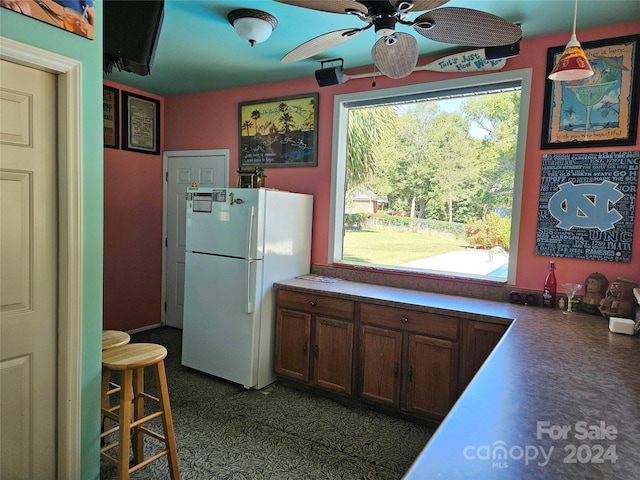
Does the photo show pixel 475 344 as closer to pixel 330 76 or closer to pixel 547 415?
pixel 547 415

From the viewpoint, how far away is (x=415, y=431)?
2.69 m

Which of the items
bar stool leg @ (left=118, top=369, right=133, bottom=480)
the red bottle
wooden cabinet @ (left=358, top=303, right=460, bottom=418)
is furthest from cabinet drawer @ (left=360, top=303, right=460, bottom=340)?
bar stool leg @ (left=118, top=369, right=133, bottom=480)

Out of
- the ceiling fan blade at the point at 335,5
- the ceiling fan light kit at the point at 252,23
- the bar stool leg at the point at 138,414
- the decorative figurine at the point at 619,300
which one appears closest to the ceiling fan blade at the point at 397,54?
the ceiling fan blade at the point at 335,5

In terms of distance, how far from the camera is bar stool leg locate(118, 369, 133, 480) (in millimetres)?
1846

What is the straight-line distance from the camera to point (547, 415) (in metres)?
1.18

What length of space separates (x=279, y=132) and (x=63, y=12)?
7.70 ft

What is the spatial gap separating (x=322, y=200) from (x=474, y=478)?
→ 296 cm

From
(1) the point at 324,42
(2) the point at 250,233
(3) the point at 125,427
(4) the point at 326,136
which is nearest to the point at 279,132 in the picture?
(4) the point at 326,136

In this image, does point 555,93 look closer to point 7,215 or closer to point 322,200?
point 322,200

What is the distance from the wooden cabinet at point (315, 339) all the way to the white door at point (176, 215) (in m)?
1.84

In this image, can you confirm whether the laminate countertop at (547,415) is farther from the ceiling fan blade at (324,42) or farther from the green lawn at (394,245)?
the ceiling fan blade at (324,42)

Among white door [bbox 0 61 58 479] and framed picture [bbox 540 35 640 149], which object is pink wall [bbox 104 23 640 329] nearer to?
framed picture [bbox 540 35 640 149]

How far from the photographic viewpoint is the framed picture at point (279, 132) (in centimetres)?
371

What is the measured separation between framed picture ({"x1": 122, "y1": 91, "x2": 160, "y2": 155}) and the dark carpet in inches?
99.5
